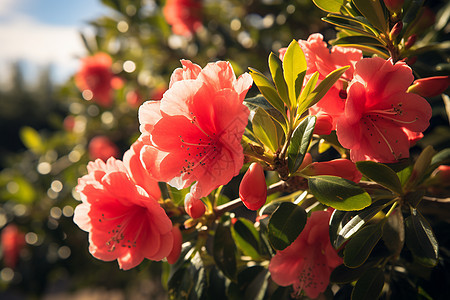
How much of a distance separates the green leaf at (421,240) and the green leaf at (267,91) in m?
0.30

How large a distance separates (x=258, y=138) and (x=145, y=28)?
6.35ft

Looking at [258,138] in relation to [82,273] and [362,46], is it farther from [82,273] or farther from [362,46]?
[82,273]

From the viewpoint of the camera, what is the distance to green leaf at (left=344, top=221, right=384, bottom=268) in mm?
602

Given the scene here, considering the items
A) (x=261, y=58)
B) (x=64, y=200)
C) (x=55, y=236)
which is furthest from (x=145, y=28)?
(x=55, y=236)

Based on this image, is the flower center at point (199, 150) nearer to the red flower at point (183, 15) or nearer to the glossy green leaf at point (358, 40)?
the glossy green leaf at point (358, 40)

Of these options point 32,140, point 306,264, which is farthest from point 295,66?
point 32,140

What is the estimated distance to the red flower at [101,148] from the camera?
245 cm

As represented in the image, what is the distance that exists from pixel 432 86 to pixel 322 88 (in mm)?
222

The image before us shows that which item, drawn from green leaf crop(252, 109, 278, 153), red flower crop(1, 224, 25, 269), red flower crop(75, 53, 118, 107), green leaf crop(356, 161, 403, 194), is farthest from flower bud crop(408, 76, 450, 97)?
red flower crop(1, 224, 25, 269)

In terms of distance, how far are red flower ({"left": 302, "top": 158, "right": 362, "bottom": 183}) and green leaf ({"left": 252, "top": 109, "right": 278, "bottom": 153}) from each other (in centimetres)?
7

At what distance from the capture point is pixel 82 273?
2369 mm

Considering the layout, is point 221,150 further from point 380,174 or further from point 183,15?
point 183,15

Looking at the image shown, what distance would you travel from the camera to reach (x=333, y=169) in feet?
2.05

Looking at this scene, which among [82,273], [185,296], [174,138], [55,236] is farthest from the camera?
[82,273]
